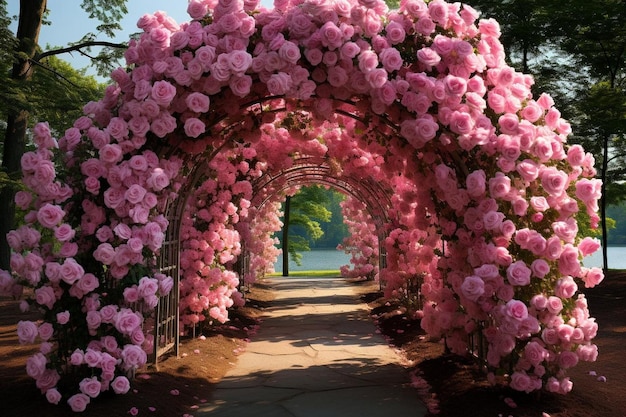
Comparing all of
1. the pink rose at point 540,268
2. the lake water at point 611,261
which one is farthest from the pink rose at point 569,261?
the lake water at point 611,261

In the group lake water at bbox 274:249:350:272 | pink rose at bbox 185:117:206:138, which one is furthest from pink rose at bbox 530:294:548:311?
lake water at bbox 274:249:350:272

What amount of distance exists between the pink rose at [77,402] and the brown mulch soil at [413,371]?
0.27 feet

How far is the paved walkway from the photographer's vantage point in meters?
4.50

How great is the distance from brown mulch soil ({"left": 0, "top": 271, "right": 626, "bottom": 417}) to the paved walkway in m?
0.20

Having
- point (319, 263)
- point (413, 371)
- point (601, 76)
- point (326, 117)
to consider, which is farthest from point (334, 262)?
point (326, 117)

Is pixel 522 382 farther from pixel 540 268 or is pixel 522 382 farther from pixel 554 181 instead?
pixel 554 181

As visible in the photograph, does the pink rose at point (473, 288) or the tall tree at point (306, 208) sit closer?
the pink rose at point (473, 288)

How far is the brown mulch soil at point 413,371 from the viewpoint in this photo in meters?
3.99

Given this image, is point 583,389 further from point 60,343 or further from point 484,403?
point 60,343

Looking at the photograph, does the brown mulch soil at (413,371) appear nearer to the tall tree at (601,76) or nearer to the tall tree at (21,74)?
the tall tree at (21,74)

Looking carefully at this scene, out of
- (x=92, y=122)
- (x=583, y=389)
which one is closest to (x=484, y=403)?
(x=583, y=389)

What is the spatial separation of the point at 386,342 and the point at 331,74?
4.31 meters

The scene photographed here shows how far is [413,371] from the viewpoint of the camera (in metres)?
5.75

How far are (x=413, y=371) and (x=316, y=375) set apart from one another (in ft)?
Answer: 3.26
